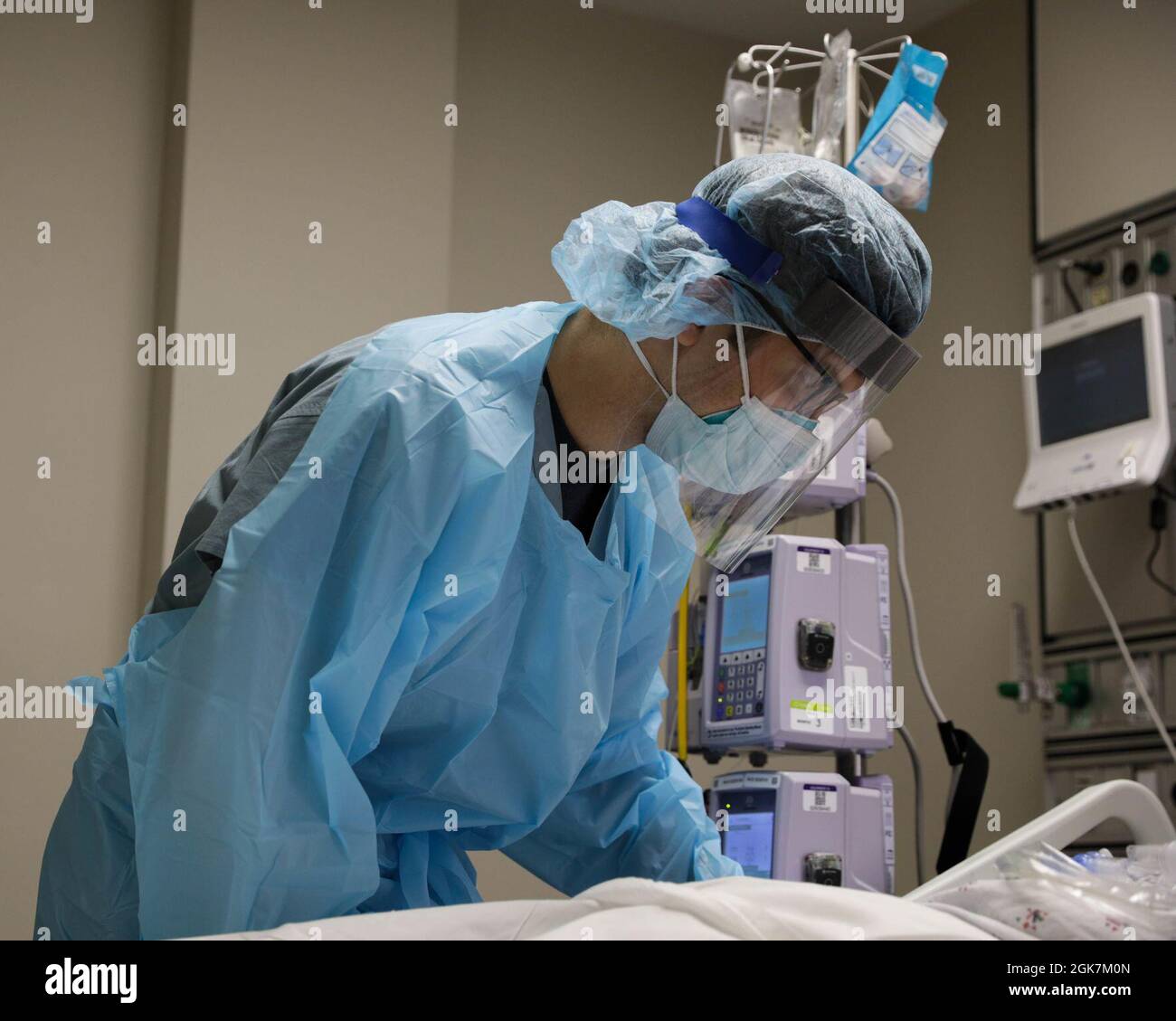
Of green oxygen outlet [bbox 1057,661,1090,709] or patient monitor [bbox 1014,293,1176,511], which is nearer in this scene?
patient monitor [bbox 1014,293,1176,511]

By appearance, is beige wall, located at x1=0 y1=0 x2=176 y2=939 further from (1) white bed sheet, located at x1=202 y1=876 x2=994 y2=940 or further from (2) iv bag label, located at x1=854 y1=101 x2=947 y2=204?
(1) white bed sheet, located at x1=202 y1=876 x2=994 y2=940

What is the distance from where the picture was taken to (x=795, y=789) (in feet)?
10.3

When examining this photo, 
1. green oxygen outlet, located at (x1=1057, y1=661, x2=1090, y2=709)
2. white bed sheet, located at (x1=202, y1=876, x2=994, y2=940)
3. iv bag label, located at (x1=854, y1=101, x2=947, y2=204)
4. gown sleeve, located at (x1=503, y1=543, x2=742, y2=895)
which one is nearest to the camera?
white bed sheet, located at (x1=202, y1=876, x2=994, y2=940)

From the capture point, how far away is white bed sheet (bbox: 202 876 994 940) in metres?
1.09

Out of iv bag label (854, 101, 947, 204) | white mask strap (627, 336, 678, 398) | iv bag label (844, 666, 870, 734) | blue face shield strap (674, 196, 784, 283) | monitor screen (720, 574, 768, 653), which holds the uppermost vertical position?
iv bag label (854, 101, 947, 204)

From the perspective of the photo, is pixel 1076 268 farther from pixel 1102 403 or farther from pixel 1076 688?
pixel 1076 688

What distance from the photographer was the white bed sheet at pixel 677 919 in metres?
1.09

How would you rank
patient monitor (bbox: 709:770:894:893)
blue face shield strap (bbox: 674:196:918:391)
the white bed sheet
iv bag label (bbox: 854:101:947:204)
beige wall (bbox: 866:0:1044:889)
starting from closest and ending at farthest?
the white bed sheet → blue face shield strap (bbox: 674:196:918:391) → patient monitor (bbox: 709:770:894:893) → iv bag label (bbox: 854:101:947:204) → beige wall (bbox: 866:0:1044:889)

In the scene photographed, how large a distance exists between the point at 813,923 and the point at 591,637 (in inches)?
30.0

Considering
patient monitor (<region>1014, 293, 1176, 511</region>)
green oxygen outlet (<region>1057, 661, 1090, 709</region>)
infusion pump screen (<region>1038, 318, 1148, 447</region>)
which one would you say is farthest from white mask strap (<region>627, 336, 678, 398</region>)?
green oxygen outlet (<region>1057, 661, 1090, 709</region>)

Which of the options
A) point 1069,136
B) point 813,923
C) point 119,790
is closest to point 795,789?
point 119,790

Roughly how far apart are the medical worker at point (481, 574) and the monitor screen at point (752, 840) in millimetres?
1185

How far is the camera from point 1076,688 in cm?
427

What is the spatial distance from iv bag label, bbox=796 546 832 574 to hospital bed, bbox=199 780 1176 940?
204cm
